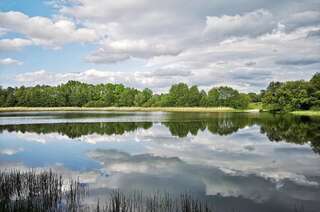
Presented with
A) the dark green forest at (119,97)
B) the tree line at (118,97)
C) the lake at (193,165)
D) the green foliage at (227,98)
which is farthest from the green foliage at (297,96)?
the lake at (193,165)

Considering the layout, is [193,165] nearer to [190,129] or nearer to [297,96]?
[190,129]

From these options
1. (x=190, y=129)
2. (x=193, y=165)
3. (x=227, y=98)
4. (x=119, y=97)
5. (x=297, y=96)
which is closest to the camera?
(x=193, y=165)

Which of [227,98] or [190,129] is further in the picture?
[227,98]

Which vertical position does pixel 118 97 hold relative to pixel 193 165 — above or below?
above

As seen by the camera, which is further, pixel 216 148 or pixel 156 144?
pixel 156 144

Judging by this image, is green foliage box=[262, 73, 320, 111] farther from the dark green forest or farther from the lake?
the lake

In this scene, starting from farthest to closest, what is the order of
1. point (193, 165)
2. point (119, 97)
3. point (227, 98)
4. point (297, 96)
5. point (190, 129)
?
point (119, 97), point (227, 98), point (297, 96), point (190, 129), point (193, 165)

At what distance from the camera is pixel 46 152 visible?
1959 centimetres

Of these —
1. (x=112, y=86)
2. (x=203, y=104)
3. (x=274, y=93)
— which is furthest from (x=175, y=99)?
(x=274, y=93)

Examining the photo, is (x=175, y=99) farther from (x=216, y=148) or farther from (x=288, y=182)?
(x=288, y=182)

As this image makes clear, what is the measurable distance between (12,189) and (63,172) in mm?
3996

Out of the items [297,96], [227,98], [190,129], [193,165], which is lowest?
[193,165]

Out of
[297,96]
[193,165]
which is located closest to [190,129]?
[193,165]

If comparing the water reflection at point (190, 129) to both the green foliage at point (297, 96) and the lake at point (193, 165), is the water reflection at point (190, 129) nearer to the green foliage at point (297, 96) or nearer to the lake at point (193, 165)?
the lake at point (193, 165)
